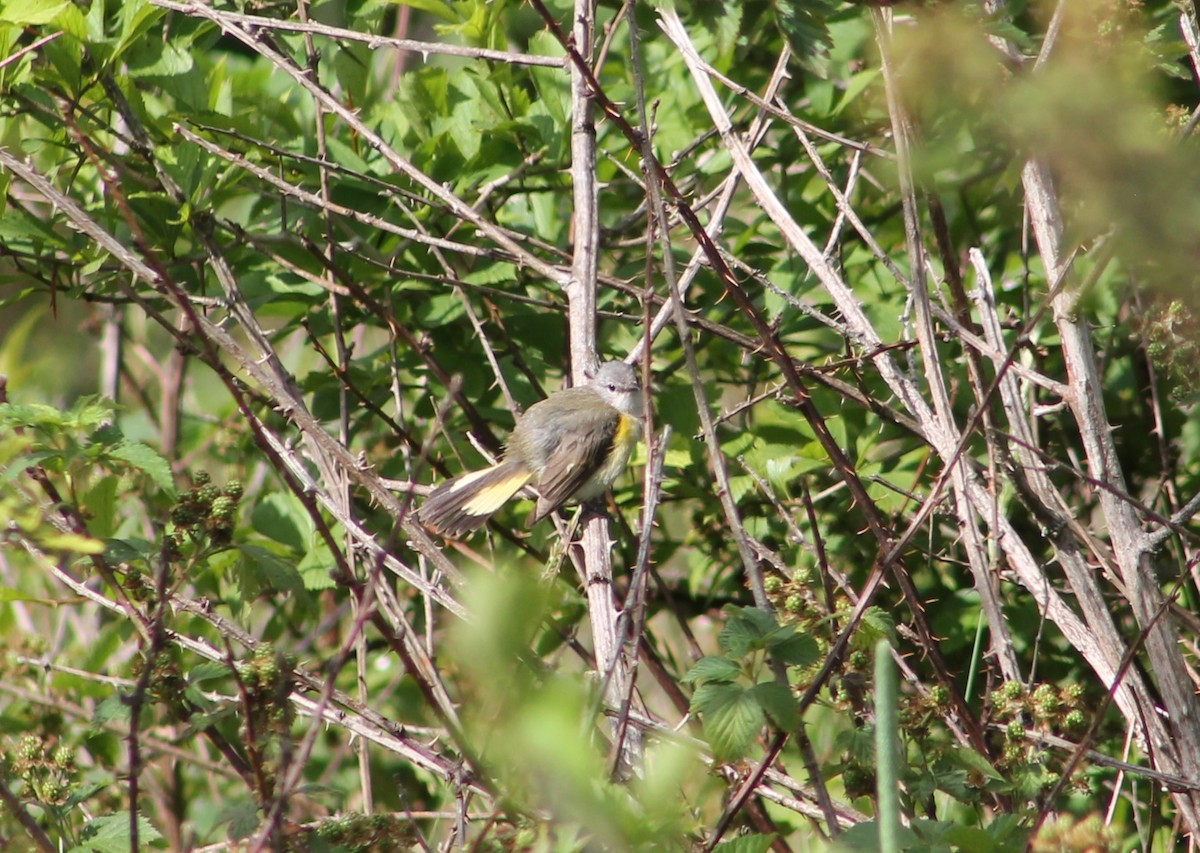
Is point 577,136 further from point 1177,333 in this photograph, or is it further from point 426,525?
point 1177,333

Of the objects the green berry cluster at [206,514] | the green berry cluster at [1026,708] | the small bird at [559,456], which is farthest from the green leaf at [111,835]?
the green berry cluster at [1026,708]

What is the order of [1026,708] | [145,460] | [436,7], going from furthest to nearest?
[436,7]
[145,460]
[1026,708]

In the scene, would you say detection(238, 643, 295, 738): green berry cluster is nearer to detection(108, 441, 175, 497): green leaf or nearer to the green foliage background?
the green foliage background

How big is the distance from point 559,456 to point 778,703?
2316mm

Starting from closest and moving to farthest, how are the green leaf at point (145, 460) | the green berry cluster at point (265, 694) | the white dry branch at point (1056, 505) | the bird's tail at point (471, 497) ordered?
the green berry cluster at point (265, 694) → the green leaf at point (145, 460) → the white dry branch at point (1056, 505) → the bird's tail at point (471, 497)

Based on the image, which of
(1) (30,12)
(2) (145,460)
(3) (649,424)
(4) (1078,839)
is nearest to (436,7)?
(1) (30,12)

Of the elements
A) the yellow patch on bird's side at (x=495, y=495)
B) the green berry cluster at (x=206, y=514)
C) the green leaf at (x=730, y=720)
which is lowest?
the yellow patch on bird's side at (x=495, y=495)

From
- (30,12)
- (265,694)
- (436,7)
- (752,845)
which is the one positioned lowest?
(265,694)

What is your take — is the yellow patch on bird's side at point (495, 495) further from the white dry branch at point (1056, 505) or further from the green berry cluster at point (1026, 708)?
the green berry cluster at point (1026, 708)

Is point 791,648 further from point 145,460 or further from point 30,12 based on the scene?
point 30,12

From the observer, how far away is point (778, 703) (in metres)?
2.11

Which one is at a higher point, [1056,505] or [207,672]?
[1056,505]

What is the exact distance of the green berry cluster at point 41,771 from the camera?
2535 millimetres

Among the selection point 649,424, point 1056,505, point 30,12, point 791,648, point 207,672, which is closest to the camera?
point 791,648
